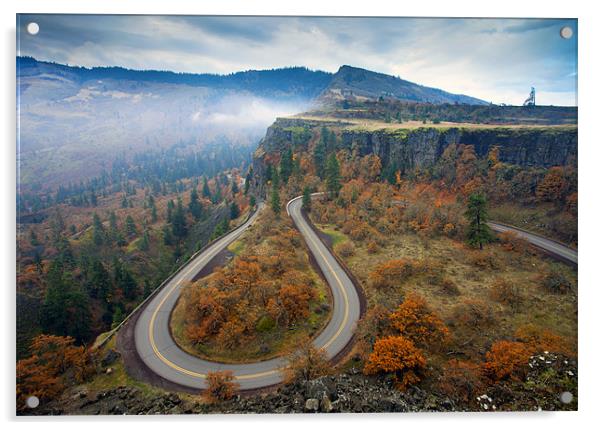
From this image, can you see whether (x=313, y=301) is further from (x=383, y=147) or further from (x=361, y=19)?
(x=383, y=147)

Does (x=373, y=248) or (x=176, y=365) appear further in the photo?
(x=373, y=248)

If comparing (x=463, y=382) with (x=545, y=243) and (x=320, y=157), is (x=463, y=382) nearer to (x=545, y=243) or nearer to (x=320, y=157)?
(x=545, y=243)

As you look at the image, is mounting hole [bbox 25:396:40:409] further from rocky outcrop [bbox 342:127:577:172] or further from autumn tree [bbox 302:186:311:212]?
rocky outcrop [bbox 342:127:577:172]

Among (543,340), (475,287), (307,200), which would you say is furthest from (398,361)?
(307,200)

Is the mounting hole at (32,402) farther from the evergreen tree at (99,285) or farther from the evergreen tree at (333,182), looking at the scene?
the evergreen tree at (333,182)

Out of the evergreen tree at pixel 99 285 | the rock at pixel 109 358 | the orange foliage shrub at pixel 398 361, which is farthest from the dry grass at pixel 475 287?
the evergreen tree at pixel 99 285

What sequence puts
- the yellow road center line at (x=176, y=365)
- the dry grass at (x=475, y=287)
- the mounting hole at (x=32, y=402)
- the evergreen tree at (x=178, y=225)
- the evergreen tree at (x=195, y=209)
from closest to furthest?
the mounting hole at (x=32, y=402) < the yellow road center line at (x=176, y=365) < the dry grass at (x=475, y=287) < the evergreen tree at (x=178, y=225) < the evergreen tree at (x=195, y=209)

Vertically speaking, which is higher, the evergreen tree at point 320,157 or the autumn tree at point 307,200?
the evergreen tree at point 320,157

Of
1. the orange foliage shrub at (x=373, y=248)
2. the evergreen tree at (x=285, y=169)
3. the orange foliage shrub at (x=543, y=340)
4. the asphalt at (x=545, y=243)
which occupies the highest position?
the evergreen tree at (x=285, y=169)

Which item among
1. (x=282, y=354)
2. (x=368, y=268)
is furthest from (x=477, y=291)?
(x=282, y=354)
